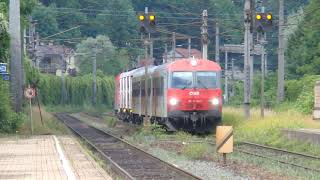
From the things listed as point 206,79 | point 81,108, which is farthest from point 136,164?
point 81,108

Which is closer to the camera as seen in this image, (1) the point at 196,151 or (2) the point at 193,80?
(1) the point at 196,151

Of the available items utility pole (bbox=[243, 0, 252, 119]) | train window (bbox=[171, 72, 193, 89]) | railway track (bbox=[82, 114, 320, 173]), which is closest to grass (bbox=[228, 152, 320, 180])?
railway track (bbox=[82, 114, 320, 173])

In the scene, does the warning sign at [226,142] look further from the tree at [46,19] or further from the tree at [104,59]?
the tree at [46,19]

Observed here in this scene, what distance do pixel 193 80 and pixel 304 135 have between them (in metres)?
8.67

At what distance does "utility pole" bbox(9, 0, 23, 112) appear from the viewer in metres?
34.1

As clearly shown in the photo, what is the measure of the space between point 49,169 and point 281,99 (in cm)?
3220

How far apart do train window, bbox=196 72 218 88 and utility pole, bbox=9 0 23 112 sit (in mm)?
8402

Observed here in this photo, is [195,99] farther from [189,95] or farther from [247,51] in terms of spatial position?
[247,51]

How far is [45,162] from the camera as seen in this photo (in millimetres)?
19203

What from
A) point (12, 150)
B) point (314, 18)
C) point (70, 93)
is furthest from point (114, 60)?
point (12, 150)

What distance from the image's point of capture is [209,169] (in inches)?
732

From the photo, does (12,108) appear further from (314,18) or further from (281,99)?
(314,18)

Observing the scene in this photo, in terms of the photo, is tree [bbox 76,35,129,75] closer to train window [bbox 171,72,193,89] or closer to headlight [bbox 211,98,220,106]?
train window [bbox 171,72,193,89]

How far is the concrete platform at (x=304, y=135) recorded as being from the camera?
24.4m
